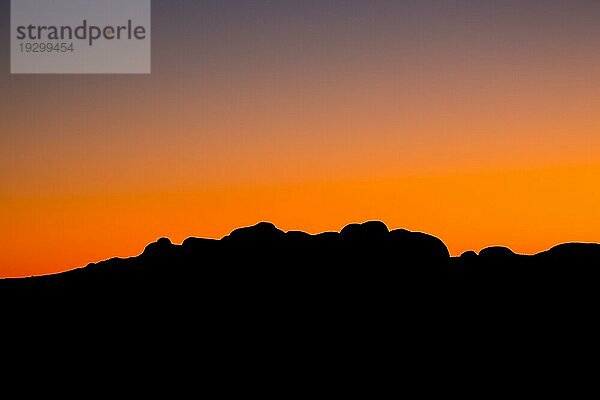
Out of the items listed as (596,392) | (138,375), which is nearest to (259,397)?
(138,375)

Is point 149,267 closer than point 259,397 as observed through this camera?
No

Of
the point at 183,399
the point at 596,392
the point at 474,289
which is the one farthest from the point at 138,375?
the point at 596,392

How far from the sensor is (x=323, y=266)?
117 m


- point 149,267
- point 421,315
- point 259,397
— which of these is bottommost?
point 259,397

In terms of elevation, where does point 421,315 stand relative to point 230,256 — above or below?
below

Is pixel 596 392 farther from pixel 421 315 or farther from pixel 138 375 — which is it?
pixel 138 375

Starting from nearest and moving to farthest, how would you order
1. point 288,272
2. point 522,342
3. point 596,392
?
point 596,392 < point 522,342 < point 288,272

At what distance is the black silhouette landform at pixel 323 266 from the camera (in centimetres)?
11281

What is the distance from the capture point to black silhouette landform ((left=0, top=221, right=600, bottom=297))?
11281 cm

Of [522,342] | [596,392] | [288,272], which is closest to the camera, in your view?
[596,392]

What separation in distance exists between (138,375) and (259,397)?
760 inches

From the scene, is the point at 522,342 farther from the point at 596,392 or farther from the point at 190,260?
the point at 190,260

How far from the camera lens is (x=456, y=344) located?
112 meters

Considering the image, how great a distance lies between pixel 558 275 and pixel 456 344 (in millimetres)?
19054
